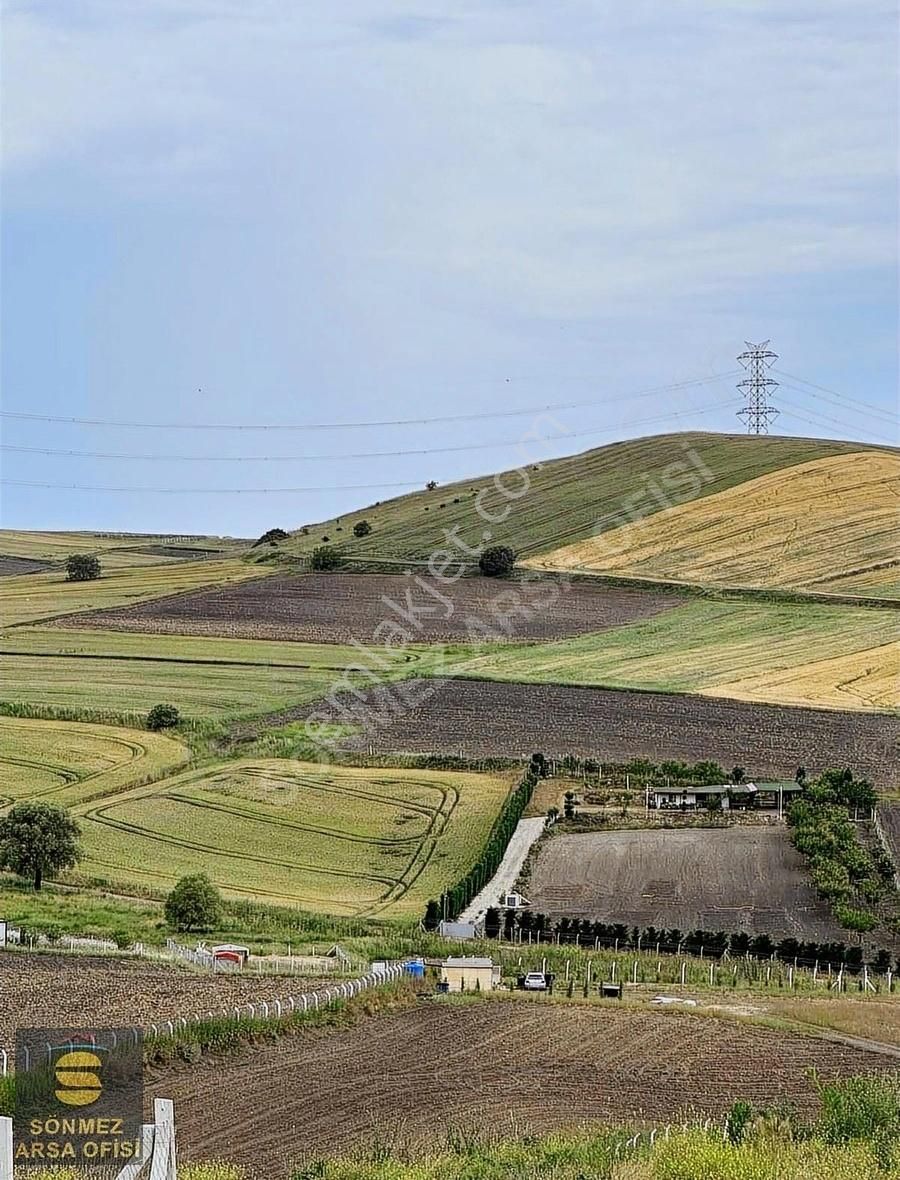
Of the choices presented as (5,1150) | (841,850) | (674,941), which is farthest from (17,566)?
(5,1150)

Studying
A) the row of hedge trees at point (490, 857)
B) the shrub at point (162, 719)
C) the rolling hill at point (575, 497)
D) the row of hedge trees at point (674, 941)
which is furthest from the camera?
the rolling hill at point (575, 497)

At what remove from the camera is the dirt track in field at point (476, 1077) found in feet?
86.8

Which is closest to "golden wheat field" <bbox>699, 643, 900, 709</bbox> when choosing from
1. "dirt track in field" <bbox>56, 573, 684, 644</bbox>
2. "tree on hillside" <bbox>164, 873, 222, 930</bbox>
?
"dirt track in field" <bbox>56, 573, 684, 644</bbox>

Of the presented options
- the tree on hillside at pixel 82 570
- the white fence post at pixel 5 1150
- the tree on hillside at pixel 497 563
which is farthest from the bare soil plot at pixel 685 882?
the tree on hillside at pixel 82 570

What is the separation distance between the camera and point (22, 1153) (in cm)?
2334

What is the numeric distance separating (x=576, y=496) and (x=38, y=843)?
72.1 meters

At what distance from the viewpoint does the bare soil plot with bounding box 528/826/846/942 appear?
4684 centimetres

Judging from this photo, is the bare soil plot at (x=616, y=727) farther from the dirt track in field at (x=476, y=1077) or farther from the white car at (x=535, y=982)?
the dirt track in field at (x=476, y=1077)

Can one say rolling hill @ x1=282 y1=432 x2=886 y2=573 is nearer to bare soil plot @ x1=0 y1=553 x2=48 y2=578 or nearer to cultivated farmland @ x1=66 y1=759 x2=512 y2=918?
bare soil plot @ x1=0 y1=553 x2=48 y2=578

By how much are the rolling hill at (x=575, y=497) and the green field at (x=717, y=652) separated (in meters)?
19.3

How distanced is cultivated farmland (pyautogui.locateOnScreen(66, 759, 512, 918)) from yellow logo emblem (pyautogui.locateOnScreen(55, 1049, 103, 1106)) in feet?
62.4

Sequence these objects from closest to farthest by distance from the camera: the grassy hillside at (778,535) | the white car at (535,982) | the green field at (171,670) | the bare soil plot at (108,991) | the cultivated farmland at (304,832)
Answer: the bare soil plot at (108,991), the white car at (535,982), the cultivated farmland at (304,832), the green field at (171,670), the grassy hillside at (778,535)

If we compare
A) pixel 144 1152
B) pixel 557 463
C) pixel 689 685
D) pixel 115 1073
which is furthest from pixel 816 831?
pixel 557 463

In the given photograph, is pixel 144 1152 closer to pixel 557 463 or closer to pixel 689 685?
pixel 689 685
